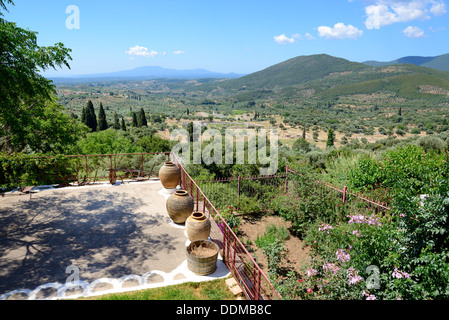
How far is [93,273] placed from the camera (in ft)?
17.8

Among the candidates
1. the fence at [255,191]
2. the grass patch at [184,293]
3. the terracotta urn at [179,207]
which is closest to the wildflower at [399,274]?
the grass patch at [184,293]

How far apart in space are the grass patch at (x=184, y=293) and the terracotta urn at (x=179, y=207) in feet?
8.06

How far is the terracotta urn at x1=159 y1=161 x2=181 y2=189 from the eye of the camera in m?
9.77

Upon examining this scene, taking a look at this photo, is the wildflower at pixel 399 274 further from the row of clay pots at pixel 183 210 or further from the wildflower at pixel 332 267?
the row of clay pots at pixel 183 210

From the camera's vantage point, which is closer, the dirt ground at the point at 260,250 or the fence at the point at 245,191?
the dirt ground at the point at 260,250

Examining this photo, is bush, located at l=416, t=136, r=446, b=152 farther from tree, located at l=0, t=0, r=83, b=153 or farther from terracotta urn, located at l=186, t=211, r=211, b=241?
tree, located at l=0, t=0, r=83, b=153

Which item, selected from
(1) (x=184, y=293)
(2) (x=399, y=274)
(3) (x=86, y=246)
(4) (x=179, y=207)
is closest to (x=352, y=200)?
(2) (x=399, y=274)

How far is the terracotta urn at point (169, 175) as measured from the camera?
9.77m

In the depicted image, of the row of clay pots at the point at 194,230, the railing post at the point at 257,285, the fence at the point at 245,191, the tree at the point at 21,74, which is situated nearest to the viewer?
the railing post at the point at 257,285

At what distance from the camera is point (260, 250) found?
8953 millimetres

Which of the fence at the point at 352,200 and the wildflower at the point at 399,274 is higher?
the wildflower at the point at 399,274

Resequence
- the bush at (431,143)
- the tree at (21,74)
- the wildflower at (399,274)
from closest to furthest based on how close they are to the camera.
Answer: the wildflower at (399,274)
the tree at (21,74)
the bush at (431,143)

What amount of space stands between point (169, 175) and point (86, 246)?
12.9 feet
